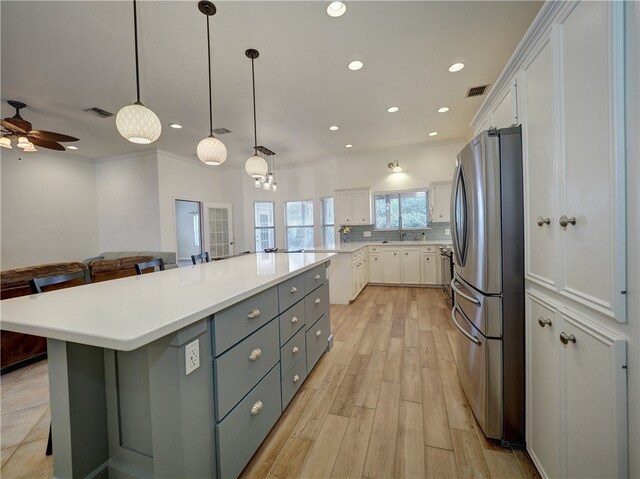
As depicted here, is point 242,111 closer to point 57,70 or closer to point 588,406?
point 57,70

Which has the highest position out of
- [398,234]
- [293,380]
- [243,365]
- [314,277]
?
[398,234]

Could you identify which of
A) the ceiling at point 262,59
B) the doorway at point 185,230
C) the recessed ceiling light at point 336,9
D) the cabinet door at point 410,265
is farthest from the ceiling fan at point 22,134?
the cabinet door at point 410,265

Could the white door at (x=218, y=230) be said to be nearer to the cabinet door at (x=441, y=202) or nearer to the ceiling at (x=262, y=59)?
the ceiling at (x=262, y=59)

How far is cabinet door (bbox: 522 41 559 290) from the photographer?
1133 millimetres

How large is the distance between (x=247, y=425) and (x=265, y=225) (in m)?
6.12

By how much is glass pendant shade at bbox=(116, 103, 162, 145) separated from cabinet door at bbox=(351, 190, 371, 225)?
15.2 ft

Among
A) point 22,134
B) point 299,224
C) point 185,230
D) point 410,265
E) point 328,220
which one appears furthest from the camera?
point 185,230

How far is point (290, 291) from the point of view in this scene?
6.02 feet

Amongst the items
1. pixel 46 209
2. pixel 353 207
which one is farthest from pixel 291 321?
pixel 46 209

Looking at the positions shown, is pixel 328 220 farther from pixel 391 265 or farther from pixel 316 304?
pixel 316 304

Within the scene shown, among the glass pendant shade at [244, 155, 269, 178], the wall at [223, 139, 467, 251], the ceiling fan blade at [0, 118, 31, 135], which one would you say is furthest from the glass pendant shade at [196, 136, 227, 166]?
the wall at [223, 139, 467, 251]

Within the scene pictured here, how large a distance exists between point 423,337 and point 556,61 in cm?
267

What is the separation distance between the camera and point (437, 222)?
5539mm

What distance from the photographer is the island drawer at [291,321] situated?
1719 mm
